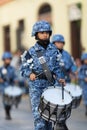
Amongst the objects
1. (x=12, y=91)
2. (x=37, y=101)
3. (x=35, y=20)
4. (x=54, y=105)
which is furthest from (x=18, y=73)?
(x=54, y=105)

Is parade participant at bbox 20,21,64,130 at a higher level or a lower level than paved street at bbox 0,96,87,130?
higher

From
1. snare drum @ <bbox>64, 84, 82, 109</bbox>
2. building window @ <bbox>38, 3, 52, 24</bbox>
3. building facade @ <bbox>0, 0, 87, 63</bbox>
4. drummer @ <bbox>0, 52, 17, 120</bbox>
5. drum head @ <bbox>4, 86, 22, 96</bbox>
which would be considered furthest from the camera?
building window @ <bbox>38, 3, 52, 24</bbox>

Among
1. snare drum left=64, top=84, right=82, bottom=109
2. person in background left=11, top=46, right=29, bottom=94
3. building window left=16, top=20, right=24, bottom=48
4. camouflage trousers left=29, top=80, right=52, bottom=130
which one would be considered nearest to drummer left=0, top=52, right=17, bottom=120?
snare drum left=64, top=84, right=82, bottom=109

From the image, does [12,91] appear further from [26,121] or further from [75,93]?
[75,93]

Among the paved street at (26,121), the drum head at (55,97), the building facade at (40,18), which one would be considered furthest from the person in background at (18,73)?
the drum head at (55,97)

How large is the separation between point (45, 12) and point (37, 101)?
1998 centimetres

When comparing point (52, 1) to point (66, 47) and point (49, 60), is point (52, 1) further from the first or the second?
point (49, 60)

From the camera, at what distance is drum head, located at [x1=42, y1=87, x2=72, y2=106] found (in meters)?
8.79

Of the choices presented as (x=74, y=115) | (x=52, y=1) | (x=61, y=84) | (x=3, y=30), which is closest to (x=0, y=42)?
(x=3, y=30)

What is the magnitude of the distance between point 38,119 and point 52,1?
19466 mm

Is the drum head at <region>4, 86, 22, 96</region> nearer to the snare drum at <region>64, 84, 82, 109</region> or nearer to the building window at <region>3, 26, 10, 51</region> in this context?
the snare drum at <region>64, 84, 82, 109</region>

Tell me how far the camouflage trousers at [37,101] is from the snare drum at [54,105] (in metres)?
0.22

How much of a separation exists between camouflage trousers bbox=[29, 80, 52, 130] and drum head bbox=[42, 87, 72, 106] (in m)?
0.36

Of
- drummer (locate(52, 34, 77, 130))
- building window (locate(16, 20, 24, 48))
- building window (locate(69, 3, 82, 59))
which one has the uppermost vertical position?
drummer (locate(52, 34, 77, 130))
